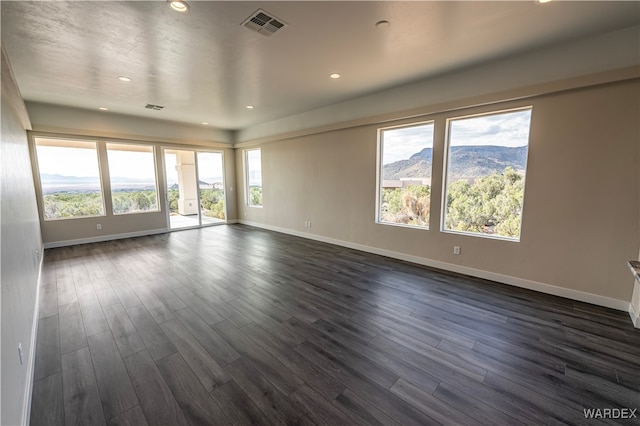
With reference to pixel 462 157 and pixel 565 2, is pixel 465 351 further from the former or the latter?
pixel 565 2

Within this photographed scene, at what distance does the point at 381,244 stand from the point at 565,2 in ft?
12.1

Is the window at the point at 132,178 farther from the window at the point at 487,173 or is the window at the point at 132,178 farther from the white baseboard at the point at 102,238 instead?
the window at the point at 487,173

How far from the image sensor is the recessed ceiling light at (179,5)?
6.94 ft

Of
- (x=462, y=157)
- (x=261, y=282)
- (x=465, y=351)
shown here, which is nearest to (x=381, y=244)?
(x=462, y=157)

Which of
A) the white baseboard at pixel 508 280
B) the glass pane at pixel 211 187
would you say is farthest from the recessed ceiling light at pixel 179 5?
the glass pane at pixel 211 187

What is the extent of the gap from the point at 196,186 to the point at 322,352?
677cm

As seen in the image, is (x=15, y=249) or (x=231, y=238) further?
(x=231, y=238)

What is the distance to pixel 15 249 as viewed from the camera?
1924 millimetres

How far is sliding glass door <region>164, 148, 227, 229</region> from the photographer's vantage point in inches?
278

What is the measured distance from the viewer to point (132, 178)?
6332mm

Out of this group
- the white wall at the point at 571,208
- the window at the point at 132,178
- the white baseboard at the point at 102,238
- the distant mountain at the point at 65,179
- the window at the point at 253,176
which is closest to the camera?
the white wall at the point at 571,208

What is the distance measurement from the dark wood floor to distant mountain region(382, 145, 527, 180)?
1583 millimetres

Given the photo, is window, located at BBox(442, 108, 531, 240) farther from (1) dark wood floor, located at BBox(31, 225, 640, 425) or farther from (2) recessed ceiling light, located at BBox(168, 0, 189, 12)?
(2) recessed ceiling light, located at BBox(168, 0, 189, 12)

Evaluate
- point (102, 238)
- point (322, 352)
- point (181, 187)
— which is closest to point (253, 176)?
point (181, 187)
